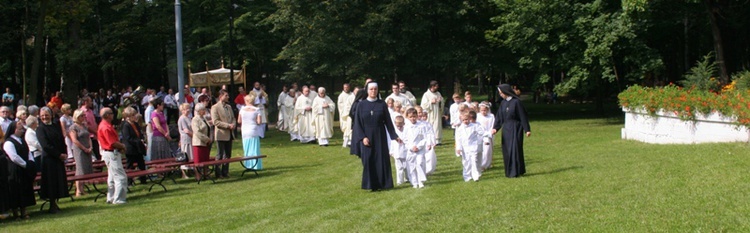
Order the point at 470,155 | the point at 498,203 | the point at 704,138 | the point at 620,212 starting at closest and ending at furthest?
the point at 620,212, the point at 498,203, the point at 470,155, the point at 704,138

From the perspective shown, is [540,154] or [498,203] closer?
[498,203]

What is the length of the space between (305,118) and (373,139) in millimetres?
→ 12996

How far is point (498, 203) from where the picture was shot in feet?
38.2

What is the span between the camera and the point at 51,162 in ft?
46.1

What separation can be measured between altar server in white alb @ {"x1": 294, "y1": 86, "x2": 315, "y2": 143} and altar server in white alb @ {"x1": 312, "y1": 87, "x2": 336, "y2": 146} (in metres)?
0.31

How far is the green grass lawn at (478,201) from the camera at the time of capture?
32.9ft

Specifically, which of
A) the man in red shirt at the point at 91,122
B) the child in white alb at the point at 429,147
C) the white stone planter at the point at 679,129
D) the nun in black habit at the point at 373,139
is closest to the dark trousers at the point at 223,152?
the man in red shirt at the point at 91,122

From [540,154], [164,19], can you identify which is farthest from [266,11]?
[540,154]

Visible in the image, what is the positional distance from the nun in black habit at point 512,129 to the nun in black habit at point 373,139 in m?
1.95

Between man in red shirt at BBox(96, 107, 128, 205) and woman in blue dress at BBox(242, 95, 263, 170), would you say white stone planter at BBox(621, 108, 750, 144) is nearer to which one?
woman in blue dress at BBox(242, 95, 263, 170)

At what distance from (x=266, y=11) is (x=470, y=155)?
3072cm

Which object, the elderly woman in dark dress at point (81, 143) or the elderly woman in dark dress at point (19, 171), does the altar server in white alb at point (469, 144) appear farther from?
the elderly woman in dark dress at point (19, 171)

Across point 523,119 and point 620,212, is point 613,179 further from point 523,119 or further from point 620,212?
point 620,212

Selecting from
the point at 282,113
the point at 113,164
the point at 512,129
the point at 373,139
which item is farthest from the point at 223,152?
the point at 282,113
